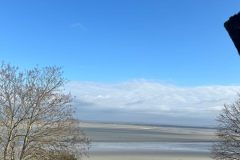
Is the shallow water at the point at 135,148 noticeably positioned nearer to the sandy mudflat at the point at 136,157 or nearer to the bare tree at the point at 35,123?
the sandy mudflat at the point at 136,157

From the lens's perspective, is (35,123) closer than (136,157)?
Yes

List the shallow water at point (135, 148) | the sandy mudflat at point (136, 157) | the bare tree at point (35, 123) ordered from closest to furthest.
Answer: the bare tree at point (35, 123) → the sandy mudflat at point (136, 157) → the shallow water at point (135, 148)

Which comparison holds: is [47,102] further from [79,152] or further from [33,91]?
[79,152]

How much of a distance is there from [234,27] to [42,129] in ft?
86.5

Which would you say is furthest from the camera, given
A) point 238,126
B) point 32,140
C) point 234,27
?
point 238,126

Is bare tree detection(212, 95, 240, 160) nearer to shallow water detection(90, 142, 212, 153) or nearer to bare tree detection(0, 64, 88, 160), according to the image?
bare tree detection(0, 64, 88, 160)

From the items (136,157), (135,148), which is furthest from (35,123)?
(135,148)

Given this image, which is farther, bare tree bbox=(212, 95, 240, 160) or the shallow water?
the shallow water

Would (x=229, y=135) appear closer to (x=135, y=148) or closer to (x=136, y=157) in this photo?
(x=136, y=157)

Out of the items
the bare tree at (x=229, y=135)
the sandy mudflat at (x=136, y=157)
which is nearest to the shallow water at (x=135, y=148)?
the sandy mudflat at (x=136, y=157)

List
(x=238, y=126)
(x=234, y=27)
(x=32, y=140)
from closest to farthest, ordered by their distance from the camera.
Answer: (x=234, y=27), (x=32, y=140), (x=238, y=126)

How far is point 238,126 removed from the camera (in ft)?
127

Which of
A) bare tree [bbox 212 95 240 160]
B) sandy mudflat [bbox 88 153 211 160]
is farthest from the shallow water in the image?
bare tree [bbox 212 95 240 160]


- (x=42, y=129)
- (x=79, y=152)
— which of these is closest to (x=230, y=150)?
(x=79, y=152)
